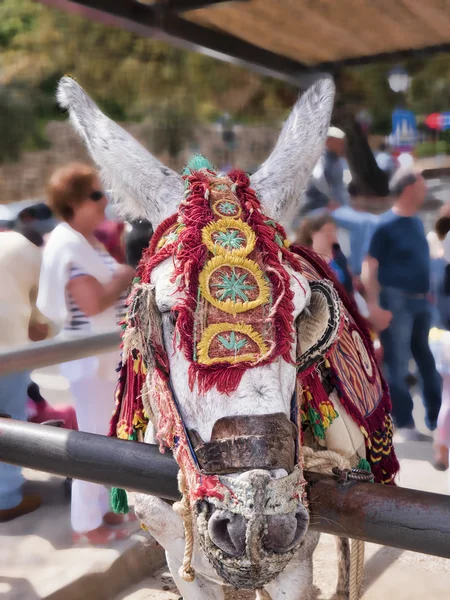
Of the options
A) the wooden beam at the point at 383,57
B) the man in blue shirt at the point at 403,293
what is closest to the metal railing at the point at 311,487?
the man in blue shirt at the point at 403,293

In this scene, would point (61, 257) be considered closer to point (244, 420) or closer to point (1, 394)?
point (1, 394)

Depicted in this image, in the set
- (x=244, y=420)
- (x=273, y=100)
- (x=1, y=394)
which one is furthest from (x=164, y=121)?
(x=244, y=420)

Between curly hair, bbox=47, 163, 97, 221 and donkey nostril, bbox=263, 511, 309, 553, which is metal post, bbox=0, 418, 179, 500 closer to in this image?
donkey nostril, bbox=263, 511, 309, 553

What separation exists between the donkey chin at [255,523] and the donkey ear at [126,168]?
95cm

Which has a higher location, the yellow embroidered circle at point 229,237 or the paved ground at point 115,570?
the yellow embroidered circle at point 229,237

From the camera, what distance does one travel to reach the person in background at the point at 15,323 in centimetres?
411

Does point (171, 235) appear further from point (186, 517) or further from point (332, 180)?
point (332, 180)

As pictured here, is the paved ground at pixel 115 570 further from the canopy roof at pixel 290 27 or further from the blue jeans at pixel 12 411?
the canopy roof at pixel 290 27

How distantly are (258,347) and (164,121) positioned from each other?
359 inches

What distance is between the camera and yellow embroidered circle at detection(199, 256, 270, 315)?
1.61 metres

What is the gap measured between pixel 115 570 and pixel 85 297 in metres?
1.47

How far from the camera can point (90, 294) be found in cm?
369

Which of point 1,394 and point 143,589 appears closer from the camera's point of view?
point 143,589

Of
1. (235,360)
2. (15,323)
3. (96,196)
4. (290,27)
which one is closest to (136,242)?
(96,196)
